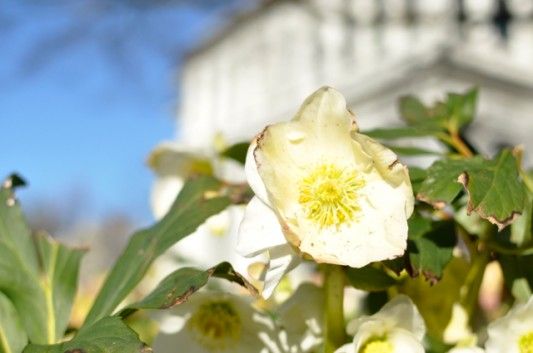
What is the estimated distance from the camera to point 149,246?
47 centimetres

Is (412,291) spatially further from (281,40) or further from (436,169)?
(281,40)

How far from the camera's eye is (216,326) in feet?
1.53

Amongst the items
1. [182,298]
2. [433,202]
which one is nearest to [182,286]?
[182,298]

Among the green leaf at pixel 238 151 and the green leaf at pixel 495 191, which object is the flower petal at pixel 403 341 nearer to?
the green leaf at pixel 495 191

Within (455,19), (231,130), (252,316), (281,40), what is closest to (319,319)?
(252,316)

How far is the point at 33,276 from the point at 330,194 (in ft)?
0.65

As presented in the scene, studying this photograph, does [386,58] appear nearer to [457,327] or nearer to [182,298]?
[457,327]

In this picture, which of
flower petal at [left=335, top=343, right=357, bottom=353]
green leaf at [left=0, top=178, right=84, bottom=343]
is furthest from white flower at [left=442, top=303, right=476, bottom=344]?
green leaf at [left=0, top=178, right=84, bottom=343]

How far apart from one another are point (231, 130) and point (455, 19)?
1.78 meters

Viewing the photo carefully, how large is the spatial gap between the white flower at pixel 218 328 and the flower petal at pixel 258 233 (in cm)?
11

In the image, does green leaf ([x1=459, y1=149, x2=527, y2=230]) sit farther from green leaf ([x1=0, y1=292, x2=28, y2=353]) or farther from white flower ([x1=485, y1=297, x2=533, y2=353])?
green leaf ([x1=0, y1=292, x2=28, y2=353])

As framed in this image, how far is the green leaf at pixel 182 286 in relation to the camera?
371 millimetres

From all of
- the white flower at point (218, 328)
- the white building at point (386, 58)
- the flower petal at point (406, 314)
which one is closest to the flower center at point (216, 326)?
the white flower at point (218, 328)

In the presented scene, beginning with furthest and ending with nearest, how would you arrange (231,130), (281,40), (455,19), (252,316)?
(231,130) < (281,40) < (455,19) < (252,316)
